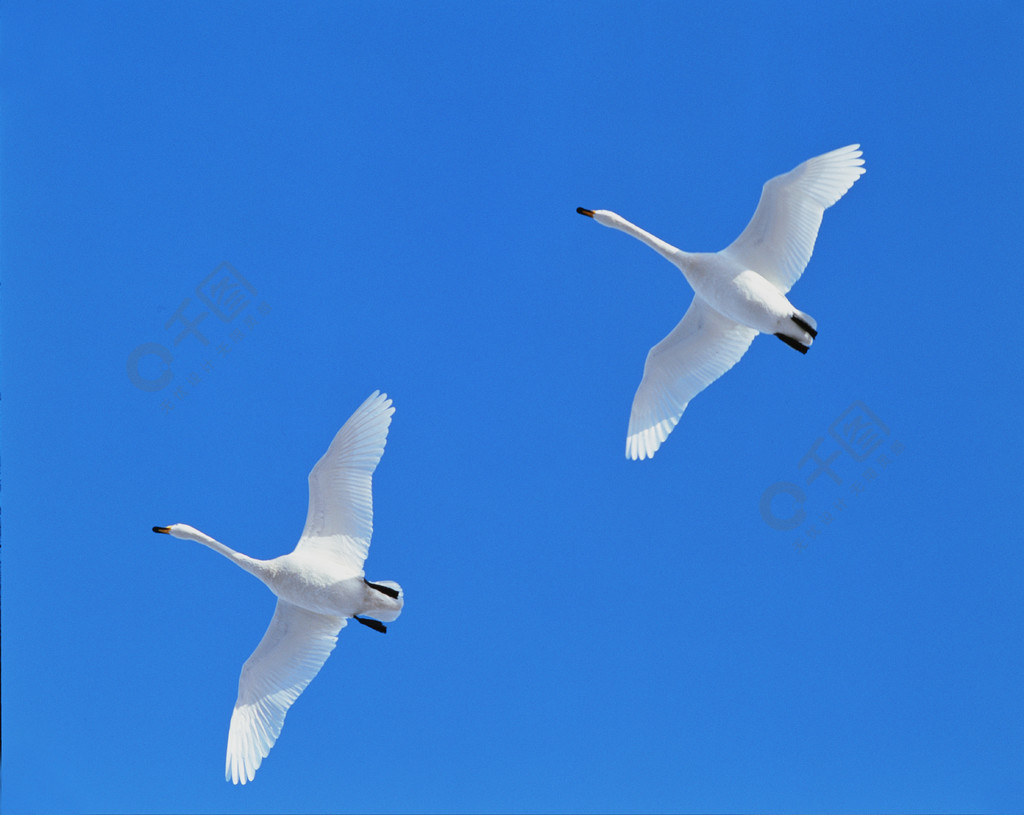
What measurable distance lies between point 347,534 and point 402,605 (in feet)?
4.91

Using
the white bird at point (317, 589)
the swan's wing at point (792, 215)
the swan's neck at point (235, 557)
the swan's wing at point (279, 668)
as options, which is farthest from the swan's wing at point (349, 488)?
the swan's wing at point (792, 215)

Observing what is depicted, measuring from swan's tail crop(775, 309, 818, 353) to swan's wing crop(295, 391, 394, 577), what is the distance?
22.0ft

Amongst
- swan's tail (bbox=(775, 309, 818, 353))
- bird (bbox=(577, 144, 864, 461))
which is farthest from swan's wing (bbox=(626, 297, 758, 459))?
swan's tail (bbox=(775, 309, 818, 353))

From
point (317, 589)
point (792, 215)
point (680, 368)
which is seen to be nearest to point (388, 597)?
point (317, 589)

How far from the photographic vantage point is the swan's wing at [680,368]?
22.3 metres

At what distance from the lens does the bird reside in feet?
67.6

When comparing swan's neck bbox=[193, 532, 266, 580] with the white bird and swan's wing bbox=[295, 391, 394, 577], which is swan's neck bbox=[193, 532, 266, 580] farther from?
swan's wing bbox=[295, 391, 394, 577]

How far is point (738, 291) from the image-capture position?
20766 millimetres

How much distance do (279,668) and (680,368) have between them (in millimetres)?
8708

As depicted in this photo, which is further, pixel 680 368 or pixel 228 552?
pixel 680 368

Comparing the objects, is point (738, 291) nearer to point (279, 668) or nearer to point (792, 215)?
point (792, 215)

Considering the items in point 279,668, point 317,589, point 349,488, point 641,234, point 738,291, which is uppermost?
point 641,234

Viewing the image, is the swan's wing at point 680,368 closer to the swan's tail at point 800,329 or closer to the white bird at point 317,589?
the swan's tail at point 800,329

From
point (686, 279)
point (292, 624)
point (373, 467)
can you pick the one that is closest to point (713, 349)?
point (686, 279)
